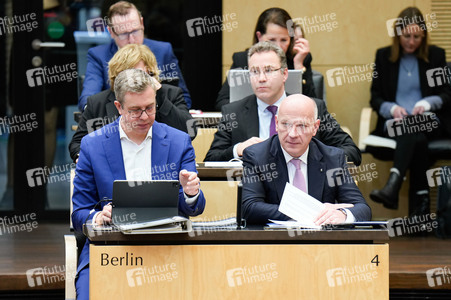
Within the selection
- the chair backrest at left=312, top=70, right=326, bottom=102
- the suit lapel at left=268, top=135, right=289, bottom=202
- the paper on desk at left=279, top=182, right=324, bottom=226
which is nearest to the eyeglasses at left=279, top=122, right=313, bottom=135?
the suit lapel at left=268, top=135, right=289, bottom=202

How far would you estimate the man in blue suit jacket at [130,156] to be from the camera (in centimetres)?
383

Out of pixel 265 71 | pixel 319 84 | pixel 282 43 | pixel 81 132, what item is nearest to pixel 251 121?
pixel 265 71

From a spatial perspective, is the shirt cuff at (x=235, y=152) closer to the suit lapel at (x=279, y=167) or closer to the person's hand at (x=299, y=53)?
the suit lapel at (x=279, y=167)

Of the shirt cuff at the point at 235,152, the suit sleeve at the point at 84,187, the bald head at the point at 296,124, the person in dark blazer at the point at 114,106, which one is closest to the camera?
the suit sleeve at the point at 84,187

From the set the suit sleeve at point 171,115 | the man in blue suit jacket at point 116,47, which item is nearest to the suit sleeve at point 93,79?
the man in blue suit jacket at point 116,47

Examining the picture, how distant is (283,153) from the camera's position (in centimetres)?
415

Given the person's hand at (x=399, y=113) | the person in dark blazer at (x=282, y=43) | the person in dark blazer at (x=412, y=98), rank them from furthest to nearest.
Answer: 1. the person's hand at (x=399, y=113)
2. the person in dark blazer at (x=412, y=98)
3. the person in dark blazer at (x=282, y=43)

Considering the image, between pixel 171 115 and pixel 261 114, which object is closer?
pixel 171 115

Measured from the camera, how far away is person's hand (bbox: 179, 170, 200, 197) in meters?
3.66

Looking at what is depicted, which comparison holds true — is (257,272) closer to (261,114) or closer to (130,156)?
(130,156)

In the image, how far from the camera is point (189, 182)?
12.1ft

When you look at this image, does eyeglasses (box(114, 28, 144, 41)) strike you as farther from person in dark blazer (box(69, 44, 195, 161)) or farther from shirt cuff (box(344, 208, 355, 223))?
shirt cuff (box(344, 208, 355, 223))

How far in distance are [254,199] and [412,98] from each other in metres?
2.84

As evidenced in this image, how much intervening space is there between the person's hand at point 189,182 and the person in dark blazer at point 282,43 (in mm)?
2284
